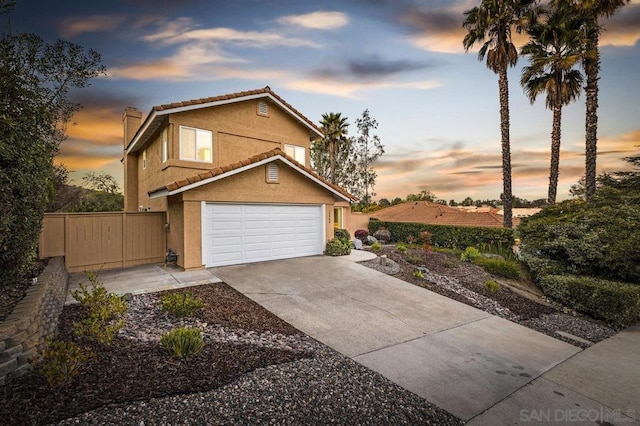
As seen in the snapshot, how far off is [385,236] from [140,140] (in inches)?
678

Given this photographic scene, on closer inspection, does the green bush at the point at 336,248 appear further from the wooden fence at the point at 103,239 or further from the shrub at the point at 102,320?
the shrub at the point at 102,320

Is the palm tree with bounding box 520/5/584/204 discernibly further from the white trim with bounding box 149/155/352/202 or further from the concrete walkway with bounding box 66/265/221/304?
the concrete walkway with bounding box 66/265/221/304

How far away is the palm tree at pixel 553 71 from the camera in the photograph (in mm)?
15163

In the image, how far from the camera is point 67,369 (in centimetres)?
322

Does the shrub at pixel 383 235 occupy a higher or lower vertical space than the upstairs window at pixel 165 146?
lower

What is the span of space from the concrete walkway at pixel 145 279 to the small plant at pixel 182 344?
374 centimetres

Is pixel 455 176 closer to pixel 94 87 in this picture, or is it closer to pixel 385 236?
pixel 385 236

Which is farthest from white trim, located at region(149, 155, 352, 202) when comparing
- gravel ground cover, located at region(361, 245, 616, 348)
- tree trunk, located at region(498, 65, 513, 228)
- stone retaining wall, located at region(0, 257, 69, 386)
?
tree trunk, located at region(498, 65, 513, 228)

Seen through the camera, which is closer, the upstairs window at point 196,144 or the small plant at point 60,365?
the small plant at point 60,365

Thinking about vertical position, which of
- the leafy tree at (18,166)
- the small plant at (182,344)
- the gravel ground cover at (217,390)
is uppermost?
the leafy tree at (18,166)

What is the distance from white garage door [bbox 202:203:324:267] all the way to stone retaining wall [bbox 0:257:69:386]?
4.74 m

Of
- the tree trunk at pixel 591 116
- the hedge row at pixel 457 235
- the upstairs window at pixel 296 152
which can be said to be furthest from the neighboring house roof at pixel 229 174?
the tree trunk at pixel 591 116

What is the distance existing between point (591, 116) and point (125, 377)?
65.9 feet

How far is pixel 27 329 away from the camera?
3.69m
